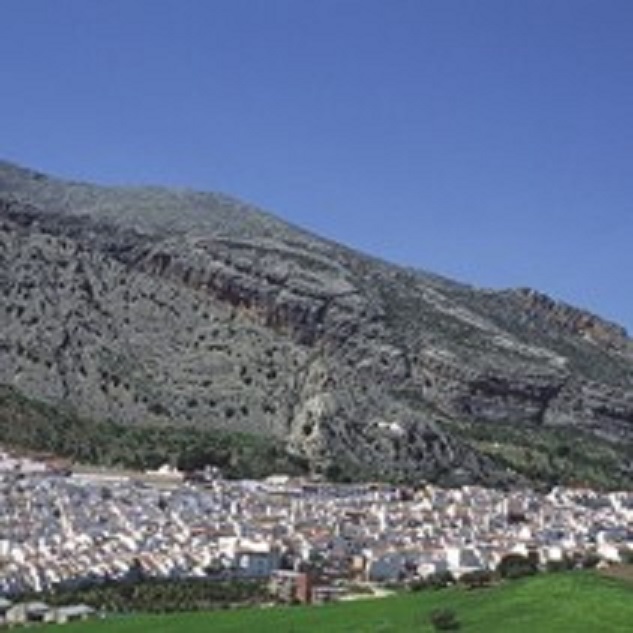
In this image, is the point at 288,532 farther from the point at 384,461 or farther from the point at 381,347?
the point at 381,347

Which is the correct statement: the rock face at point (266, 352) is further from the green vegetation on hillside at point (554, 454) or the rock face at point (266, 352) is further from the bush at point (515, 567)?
the bush at point (515, 567)

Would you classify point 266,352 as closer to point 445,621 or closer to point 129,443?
point 129,443

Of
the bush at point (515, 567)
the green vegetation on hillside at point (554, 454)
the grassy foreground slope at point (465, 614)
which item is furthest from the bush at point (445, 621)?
the green vegetation on hillside at point (554, 454)

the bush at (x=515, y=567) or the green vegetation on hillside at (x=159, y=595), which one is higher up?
the bush at (x=515, y=567)

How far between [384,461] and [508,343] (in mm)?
53615

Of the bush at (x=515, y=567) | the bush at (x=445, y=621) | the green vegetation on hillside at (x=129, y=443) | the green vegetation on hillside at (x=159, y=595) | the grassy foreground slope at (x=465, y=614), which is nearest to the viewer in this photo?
the grassy foreground slope at (x=465, y=614)

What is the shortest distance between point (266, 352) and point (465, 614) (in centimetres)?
9372

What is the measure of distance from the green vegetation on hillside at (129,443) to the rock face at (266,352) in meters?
3.93

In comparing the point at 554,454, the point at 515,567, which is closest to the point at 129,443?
the point at 554,454

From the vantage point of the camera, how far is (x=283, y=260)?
6885 inches

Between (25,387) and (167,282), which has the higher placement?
(167,282)

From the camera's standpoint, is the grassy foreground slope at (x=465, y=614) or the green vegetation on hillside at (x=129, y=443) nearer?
the grassy foreground slope at (x=465, y=614)

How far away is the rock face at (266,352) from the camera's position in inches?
5536

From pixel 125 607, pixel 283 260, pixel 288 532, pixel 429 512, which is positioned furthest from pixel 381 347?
pixel 125 607
